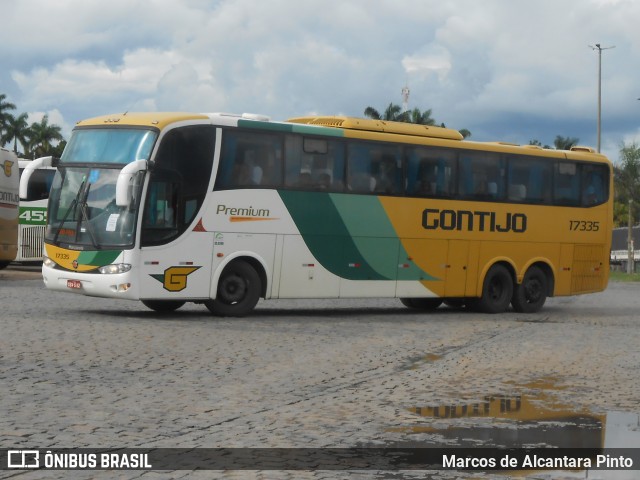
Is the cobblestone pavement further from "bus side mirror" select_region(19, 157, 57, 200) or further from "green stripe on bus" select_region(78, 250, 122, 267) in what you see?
"bus side mirror" select_region(19, 157, 57, 200)

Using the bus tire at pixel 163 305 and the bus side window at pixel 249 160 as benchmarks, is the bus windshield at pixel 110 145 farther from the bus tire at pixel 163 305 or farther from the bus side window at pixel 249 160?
the bus tire at pixel 163 305

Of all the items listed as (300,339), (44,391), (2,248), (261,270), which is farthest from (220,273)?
(2,248)

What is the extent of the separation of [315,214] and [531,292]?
21.4 feet

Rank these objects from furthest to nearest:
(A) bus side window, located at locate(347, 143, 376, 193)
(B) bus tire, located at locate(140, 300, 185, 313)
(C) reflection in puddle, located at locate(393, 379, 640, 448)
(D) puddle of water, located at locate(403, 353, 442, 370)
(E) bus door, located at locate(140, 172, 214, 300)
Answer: (A) bus side window, located at locate(347, 143, 376, 193) → (B) bus tire, located at locate(140, 300, 185, 313) → (E) bus door, located at locate(140, 172, 214, 300) → (D) puddle of water, located at locate(403, 353, 442, 370) → (C) reflection in puddle, located at locate(393, 379, 640, 448)

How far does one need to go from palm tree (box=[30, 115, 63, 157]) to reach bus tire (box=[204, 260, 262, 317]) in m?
95.6

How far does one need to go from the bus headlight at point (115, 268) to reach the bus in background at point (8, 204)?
39.5 ft

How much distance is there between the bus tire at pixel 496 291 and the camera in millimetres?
25594

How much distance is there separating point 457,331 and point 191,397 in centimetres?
987

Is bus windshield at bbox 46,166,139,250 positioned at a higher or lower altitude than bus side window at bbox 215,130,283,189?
lower

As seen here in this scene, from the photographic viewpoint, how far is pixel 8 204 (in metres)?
31.8

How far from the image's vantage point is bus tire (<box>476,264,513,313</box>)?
84.0ft

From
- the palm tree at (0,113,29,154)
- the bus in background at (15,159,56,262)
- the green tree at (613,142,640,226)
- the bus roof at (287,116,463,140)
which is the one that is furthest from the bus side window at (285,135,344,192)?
the palm tree at (0,113,29,154)

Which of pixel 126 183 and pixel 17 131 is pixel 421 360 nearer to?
pixel 126 183

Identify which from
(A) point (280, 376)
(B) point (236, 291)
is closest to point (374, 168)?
(B) point (236, 291)
